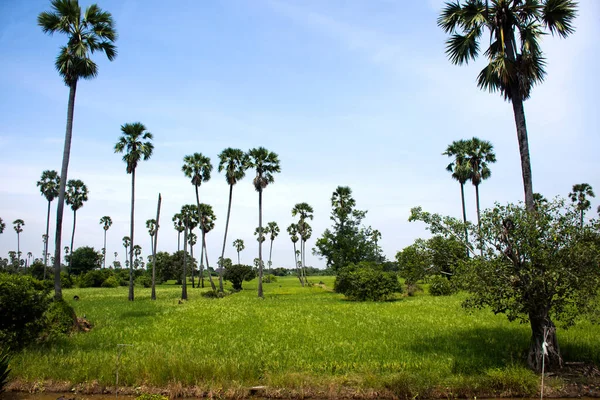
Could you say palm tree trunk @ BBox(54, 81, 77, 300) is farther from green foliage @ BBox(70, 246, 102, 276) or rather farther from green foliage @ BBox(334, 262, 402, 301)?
green foliage @ BBox(70, 246, 102, 276)

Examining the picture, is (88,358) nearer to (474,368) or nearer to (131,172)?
(474,368)

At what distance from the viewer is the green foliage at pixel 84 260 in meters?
91.8

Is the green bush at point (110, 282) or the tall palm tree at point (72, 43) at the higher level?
the tall palm tree at point (72, 43)

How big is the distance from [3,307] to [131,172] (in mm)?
26043

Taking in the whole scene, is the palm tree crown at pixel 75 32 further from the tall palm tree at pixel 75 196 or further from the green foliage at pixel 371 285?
the tall palm tree at pixel 75 196

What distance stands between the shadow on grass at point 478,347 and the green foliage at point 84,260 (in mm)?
95246

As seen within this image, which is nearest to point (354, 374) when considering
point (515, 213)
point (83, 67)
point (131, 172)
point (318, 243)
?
point (515, 213)

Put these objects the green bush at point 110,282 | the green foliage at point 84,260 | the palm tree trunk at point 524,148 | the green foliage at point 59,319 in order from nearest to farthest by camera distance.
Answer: the palm tree trunk at point 524,148
the green foliage at point 59,319
the green bush at point 110,282
the green foliage at point 84,260

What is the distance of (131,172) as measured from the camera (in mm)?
37250

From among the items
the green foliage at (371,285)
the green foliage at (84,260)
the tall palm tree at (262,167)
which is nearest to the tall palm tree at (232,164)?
the tall palm tree at (262,167)

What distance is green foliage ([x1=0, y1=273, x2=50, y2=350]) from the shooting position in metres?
12.9

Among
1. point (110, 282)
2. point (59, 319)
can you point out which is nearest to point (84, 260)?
point (110, 282)

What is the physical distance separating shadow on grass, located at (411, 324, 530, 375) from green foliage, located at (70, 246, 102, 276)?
95.2 metres

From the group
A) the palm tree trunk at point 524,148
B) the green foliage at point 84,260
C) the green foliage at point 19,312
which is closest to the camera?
the palm tree trunk at point 524,148
